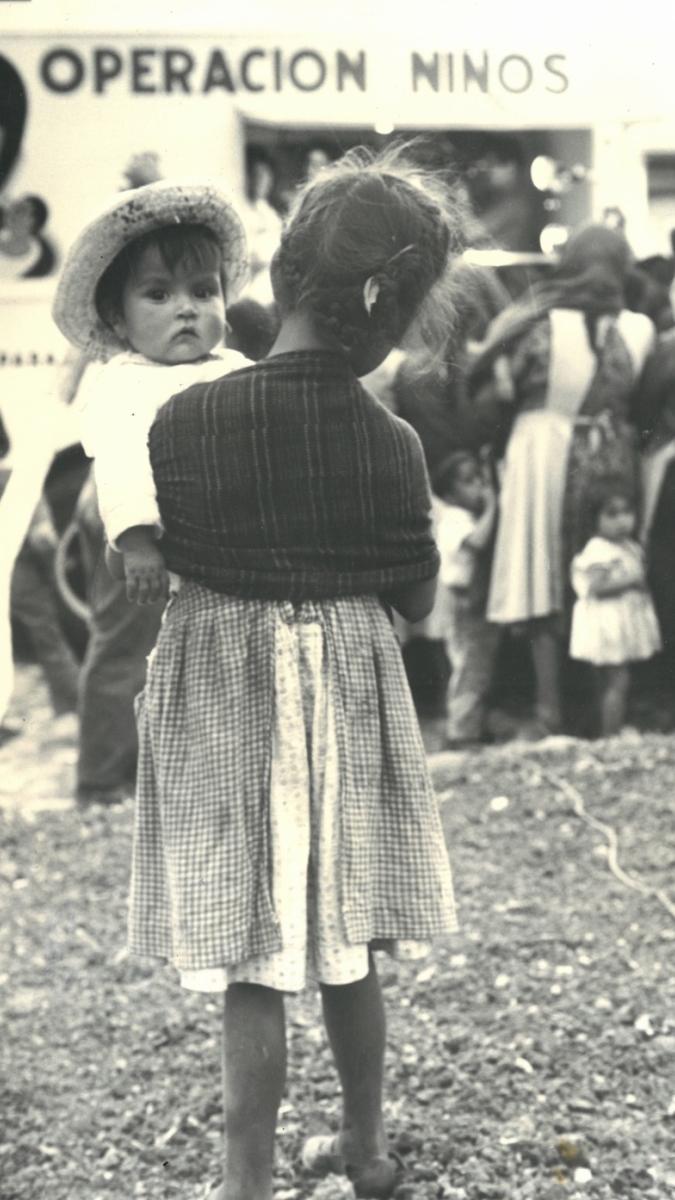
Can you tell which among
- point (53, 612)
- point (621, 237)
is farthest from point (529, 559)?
point (53, 612)

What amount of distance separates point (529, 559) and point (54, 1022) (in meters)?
2.36

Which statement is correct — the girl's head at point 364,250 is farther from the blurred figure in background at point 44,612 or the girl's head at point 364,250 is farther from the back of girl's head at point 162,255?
the blurred figure in background at point 44,612

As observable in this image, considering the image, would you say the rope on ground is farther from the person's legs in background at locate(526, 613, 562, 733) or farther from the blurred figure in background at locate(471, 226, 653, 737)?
the blurred figure in background at locate(471, 226, 653, 737)

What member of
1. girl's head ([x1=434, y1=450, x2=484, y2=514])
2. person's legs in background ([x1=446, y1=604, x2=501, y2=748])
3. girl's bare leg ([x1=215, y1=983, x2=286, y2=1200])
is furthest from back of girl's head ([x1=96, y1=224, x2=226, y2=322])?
person's legs in background ([x1=446, y1=604, x2=501, y2=748])

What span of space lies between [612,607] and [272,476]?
121 inches

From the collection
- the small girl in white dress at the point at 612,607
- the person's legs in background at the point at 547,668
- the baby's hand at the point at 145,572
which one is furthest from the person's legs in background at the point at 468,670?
the baby's hand at the point at 145,572

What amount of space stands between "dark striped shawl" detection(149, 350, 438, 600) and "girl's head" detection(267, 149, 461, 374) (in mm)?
64

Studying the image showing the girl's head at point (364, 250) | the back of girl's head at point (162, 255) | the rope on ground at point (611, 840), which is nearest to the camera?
the girl's head at point (364, 250)

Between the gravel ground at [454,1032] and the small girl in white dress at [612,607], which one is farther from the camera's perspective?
the small girl in white dress at [612,607]

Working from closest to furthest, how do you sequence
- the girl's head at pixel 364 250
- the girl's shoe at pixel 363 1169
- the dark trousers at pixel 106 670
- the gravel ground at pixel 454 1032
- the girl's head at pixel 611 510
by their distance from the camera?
the girl's head at pixel 364 250, the girl's shoe at pixel 363 1169, the gravel ground at pixel 454 1032, the dark trousers at pixel 106 670, the girl's head at pixel 611 510

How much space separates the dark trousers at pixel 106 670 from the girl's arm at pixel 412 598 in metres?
2.46

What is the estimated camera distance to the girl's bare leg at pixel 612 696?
4.89 meters

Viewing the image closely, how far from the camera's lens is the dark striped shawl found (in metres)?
1.93

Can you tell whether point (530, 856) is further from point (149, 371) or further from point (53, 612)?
point (149, 371)
